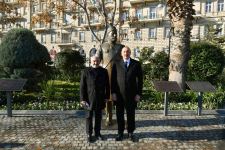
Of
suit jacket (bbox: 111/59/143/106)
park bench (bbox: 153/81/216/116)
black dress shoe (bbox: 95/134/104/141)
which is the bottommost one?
black dress shoe (bbox: 95/134/104/141)

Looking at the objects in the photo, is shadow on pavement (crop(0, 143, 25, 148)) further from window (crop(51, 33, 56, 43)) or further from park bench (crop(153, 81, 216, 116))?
window (crop(51, 33, 56, 43))

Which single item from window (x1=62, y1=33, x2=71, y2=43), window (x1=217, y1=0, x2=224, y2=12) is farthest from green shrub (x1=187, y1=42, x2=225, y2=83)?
window (x1=62, y1=33, x2=71, y2=43)

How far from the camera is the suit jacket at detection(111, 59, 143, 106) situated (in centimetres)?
695

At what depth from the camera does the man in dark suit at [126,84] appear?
6.96 meters

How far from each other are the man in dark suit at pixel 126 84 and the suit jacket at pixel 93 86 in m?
0.24

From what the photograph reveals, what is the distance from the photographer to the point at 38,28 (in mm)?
51594

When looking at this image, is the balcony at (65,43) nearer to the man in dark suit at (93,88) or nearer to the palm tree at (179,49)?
the palm tree at (179,49)

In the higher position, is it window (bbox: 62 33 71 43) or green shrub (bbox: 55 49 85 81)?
window (bbox: 62 33 71 43)

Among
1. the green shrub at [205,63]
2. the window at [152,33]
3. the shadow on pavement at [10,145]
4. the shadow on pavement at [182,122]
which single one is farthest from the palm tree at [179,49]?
the window at [152,33]

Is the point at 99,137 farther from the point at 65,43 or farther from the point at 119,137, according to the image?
the point at 65,43

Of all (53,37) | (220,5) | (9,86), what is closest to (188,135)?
(9,86)

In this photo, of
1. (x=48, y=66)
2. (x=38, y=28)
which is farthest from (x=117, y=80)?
(x=38, y=28)

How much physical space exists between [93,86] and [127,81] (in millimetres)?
721

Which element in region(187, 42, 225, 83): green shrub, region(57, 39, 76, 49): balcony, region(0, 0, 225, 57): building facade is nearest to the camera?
region(187, 42, 225, 83): green shrub
